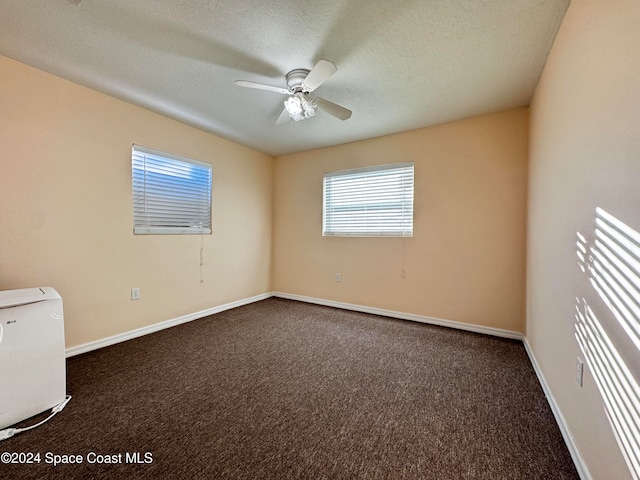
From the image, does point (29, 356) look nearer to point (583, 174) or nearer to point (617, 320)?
point (617, 320)

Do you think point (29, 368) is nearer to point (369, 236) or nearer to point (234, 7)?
point (234, 7)

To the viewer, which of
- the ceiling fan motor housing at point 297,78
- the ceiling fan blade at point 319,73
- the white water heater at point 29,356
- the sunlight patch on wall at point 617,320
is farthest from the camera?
the ceiling fan motor housing at point 297,78

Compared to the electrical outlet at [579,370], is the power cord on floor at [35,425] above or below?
below

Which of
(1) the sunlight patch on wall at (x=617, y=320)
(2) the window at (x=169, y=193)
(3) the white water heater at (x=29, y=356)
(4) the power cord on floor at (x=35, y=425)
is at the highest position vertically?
(2) the window at (x=169, y=193)

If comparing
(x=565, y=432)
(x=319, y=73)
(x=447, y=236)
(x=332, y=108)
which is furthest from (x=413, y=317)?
(x=319, y=73)

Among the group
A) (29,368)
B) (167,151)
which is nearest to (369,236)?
(167,151)

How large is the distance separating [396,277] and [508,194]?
61.0 inches

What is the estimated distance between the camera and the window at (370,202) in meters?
3.43

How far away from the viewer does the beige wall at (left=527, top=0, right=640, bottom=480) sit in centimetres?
94

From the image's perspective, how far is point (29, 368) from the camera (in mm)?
1569

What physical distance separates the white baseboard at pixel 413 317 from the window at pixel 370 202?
1.03m

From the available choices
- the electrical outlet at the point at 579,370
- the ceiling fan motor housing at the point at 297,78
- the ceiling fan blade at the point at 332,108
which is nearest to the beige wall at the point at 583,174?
the electrical outlet at the point at 579,370

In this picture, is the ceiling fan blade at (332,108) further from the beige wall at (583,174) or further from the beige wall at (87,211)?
the beige wall at (87,211)

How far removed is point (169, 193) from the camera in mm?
3137
